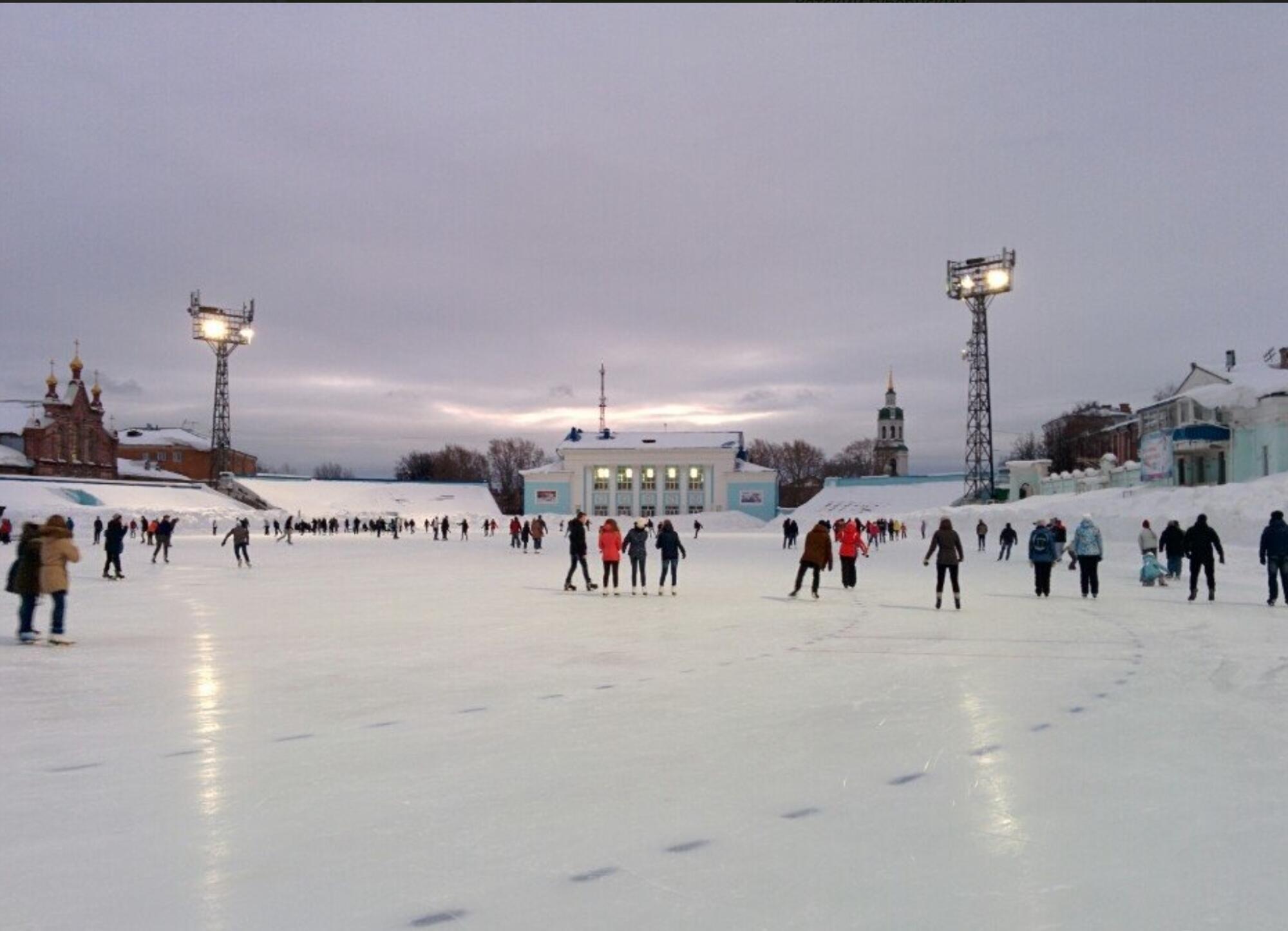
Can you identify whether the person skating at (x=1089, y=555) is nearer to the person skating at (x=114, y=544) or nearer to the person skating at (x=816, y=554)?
the person skating at (x=816, y=554)

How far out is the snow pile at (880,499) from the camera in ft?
236

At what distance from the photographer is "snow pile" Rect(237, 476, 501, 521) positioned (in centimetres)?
7025

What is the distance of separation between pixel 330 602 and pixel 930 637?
9265 mm

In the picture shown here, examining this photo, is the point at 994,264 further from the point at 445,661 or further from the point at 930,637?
the point at 445,661

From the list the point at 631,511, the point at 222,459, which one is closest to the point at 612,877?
the point at 222,459

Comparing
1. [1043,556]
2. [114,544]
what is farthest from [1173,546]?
[114,544]

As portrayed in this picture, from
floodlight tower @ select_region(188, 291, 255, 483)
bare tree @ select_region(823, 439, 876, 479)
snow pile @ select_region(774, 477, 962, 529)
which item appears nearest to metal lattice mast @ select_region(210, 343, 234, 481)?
floodlight tower @ select_region(188, 291, 255, 483)

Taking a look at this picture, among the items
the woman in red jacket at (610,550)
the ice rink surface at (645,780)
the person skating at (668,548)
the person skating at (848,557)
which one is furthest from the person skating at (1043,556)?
the woman in red jacket at (610,550)

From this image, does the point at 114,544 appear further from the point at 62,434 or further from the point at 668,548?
the point at 62,434

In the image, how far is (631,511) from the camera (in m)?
84.0

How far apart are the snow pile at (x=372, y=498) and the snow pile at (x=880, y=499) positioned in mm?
27242

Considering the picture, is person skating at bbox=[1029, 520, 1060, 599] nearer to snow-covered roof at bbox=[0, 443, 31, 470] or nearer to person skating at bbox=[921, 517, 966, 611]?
person skating at bbox=[921, 517, 966, 611]

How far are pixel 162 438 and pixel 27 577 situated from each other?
87.0 metres

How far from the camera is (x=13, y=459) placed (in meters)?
56.9
